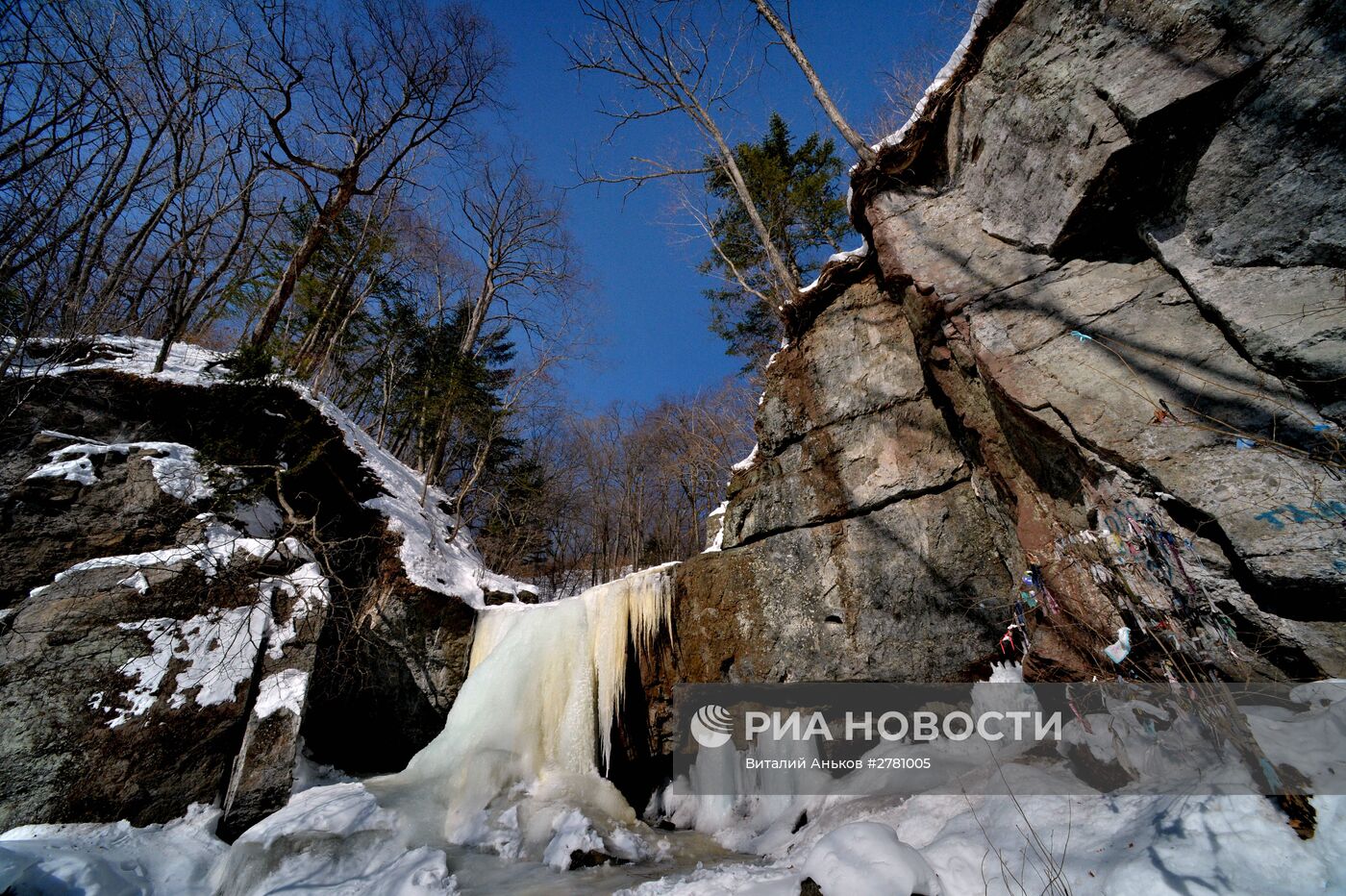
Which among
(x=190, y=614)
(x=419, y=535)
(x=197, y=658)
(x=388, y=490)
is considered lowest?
(x=197, y=658)

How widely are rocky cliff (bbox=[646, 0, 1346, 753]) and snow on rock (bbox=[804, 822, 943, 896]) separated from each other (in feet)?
5.19

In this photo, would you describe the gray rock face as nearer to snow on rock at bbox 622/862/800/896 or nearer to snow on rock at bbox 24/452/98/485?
snow on rock at bbox 24/452/98/485

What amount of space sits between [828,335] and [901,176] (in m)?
1.87

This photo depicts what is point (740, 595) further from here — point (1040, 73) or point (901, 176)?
point (1040, 73)

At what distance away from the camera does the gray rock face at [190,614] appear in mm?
4137

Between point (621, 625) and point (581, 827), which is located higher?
point (621, 625)

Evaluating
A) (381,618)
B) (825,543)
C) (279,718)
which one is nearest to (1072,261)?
(825,543)

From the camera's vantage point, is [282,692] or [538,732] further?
[538,732]

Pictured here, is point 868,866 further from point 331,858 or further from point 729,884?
point 331,858

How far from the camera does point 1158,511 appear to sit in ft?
8.88

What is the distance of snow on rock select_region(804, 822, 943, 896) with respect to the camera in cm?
227

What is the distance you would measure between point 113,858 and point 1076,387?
7.80 m

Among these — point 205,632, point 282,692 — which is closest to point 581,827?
point 282,692

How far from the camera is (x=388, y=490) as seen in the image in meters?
8.33
